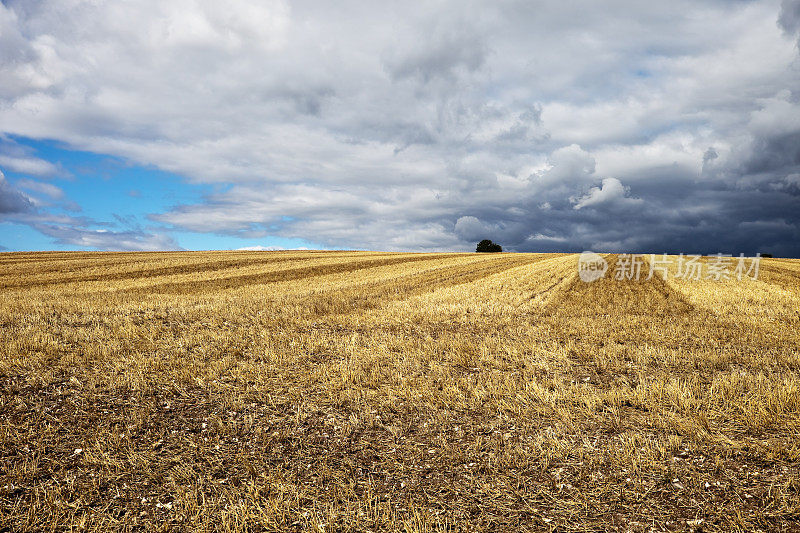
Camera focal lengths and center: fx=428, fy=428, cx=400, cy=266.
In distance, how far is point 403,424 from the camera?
6883mm

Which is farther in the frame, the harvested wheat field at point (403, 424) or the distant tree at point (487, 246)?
the distant tree at point (487, 246)

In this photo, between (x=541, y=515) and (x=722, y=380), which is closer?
(x=541, y=515)

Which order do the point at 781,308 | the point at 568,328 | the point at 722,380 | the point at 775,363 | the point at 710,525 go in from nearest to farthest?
the point at 710,525 < the point at 722,380 < the point at 775,363 < the point at 568,328 < the point at 781,308

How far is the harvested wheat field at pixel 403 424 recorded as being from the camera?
4750mm

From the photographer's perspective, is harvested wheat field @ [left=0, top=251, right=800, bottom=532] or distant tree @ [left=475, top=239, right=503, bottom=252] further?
distant tree @ [left=475, top=239, right=503, bottom=252]

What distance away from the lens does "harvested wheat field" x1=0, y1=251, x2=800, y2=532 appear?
475 cm

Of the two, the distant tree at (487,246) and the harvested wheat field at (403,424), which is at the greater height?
the distant tree at (487,246)

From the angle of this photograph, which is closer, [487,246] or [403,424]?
[403,424]

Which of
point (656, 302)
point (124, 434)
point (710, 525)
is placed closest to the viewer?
point (710, 525)

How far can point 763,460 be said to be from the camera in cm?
557

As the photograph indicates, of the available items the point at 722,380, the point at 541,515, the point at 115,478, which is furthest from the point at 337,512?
the point at 722,380

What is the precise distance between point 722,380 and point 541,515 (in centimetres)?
586

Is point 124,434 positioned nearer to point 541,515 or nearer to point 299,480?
point 299,480

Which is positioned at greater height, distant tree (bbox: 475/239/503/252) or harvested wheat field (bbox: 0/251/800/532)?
distant tree (bbox: 475/239/503/252)
